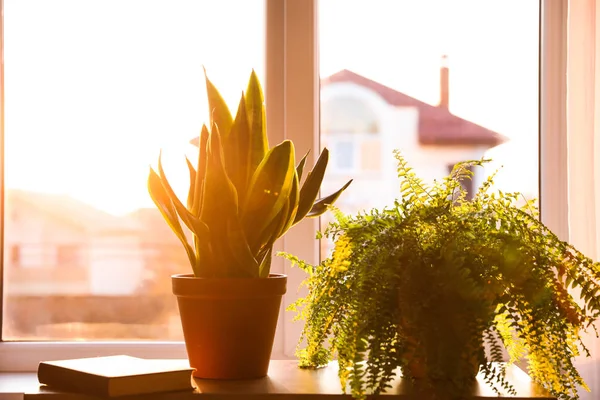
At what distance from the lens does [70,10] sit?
6.25 feet

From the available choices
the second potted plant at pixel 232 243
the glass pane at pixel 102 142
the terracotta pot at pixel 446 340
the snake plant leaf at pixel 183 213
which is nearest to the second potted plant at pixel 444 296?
the terracotta pot at pixel 446 340

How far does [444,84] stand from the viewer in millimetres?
1900

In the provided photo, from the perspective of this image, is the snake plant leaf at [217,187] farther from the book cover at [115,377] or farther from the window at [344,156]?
the window at [344,156]

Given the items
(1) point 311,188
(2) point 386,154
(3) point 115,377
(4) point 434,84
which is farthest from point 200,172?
(4) point 434,84

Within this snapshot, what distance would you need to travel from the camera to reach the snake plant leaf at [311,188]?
126 centimetres

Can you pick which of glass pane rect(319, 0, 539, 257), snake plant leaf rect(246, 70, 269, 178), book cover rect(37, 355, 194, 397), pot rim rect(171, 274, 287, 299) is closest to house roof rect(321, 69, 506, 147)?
glass pane rect(319, 0, 539, 257)

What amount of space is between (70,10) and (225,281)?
A: 112 centimetres

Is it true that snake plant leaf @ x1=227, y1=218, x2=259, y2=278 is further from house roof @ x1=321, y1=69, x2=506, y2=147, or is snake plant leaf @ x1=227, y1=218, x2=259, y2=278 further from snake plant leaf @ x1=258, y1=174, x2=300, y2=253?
house roof @ x1=321, y1=69, x2=506, y2=147

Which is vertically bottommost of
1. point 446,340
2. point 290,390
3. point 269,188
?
point 290,390

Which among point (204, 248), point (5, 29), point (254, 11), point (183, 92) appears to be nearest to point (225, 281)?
point (204, 248)

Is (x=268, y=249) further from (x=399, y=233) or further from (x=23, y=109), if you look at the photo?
(x=23, y=109)

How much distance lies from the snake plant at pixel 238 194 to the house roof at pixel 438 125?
2.26ft

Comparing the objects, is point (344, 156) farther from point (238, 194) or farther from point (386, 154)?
point (238, 194)

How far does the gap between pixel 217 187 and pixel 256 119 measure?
19 centimetres
